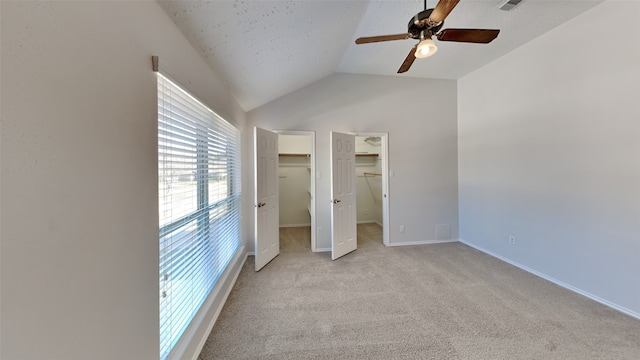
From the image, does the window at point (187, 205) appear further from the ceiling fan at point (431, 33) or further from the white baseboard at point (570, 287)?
→ the white baseboard at point (570, 287)

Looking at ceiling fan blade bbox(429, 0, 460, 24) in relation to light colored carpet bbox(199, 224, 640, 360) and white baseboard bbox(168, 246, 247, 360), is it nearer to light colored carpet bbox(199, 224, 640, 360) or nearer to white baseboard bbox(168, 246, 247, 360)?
light colored carpet bbox(199, 224, 640, 360)

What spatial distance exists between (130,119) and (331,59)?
2.60 metres

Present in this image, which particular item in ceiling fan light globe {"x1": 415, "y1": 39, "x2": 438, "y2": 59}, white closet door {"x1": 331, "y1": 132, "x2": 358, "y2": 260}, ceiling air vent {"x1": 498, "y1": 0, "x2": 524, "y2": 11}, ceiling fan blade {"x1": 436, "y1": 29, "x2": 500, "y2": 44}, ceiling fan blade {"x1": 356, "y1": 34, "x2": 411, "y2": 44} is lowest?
white closet door {"x1": 331, "y1": 132, "x2": 358, "y2": 260}

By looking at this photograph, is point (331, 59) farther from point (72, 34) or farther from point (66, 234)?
point (66, 234)

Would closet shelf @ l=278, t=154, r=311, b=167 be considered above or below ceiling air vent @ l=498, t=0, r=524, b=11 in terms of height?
below

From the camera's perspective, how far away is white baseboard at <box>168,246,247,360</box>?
1.43m

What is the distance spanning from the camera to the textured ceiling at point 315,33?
1521 mm

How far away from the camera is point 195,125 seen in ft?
5.65

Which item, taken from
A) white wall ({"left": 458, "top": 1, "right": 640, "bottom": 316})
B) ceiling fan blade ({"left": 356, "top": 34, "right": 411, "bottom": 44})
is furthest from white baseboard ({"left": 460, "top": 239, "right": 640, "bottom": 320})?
ceiling fan blade ({"left": 356, "top": 34, "right": 411, "bottom": 44})

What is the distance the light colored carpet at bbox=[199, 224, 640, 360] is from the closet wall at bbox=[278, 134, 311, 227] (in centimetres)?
208

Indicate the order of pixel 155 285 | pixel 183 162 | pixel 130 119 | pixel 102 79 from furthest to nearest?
pixel 183 162 < pixel 155 285 < pixel 130 119 < pixel 102 79

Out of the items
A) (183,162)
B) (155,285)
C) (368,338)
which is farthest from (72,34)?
(368,338)

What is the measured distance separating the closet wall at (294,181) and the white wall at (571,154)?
3.36m

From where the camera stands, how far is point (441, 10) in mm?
1421
